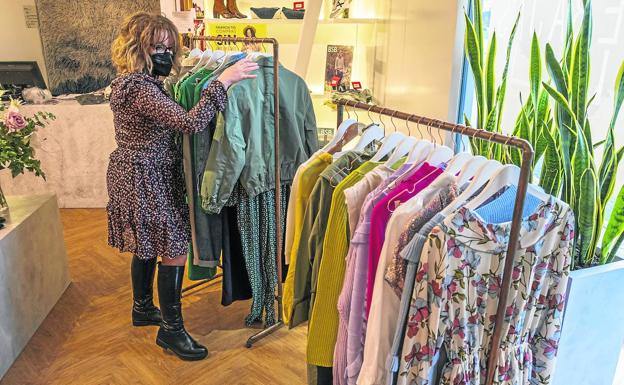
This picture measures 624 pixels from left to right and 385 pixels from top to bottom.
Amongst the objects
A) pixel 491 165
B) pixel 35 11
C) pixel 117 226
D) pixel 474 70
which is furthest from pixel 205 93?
pixel 35 11

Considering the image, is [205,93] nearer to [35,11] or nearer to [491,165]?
[491,165]

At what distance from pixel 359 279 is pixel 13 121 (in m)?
1.98

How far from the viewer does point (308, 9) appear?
3.04 metres

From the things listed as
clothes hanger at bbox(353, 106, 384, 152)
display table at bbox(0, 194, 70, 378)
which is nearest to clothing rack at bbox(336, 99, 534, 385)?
clothes hanger at bbox(353, 106, 384, 152)

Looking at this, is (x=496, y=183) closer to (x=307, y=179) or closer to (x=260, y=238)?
(x=307, y=179)

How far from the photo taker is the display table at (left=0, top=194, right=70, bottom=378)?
93.8 inches

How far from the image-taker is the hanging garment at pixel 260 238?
2.37m

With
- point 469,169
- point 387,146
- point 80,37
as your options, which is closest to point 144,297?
point 387,146

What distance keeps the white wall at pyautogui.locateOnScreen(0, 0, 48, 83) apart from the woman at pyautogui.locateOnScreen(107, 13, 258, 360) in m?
3.55

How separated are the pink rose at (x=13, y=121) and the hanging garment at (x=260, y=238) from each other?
1.14 meters

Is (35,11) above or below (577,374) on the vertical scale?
above

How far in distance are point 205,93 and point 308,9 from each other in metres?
1.28

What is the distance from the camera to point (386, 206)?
52.6 inches

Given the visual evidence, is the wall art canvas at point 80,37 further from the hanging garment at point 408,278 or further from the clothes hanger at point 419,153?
the hanging garment at point 408,278
